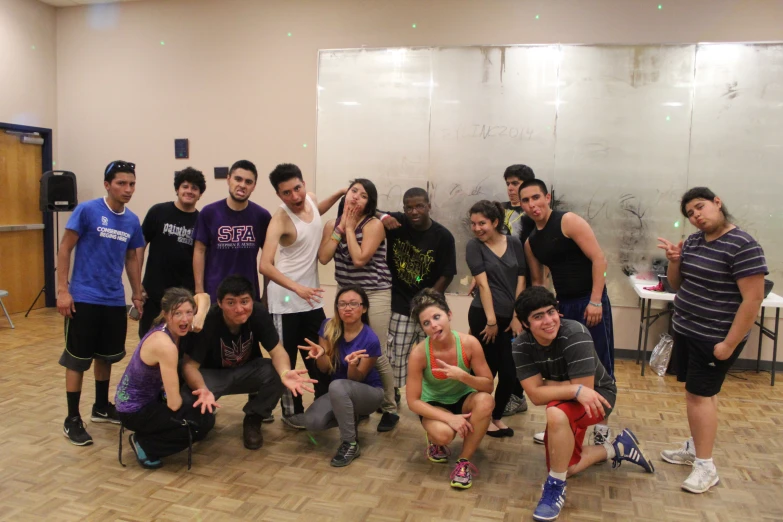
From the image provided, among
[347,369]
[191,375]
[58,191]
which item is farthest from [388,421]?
[58,191]

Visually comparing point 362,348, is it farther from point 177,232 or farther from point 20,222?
point 20,222

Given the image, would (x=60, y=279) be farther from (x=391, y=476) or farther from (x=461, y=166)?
(x=461, y=166)

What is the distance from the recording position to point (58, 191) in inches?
229

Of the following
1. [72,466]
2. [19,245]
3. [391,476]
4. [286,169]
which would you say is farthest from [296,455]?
[19,245]

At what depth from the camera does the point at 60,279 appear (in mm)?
2938

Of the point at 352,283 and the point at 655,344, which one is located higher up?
the point at 352,283

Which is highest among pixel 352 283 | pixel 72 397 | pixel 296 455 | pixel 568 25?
pixel 568 25

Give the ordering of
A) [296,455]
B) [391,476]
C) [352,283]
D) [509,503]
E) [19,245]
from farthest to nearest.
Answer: [19,245] → [352,283] → [296,455] → [391,476] → [509,503]

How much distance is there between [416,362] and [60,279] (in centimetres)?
173

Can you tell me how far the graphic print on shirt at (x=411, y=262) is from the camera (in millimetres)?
3229

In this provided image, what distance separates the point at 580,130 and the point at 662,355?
1848mm

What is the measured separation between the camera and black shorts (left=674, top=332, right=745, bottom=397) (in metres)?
2.53

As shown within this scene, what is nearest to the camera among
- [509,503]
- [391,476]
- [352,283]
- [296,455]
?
[509,503]

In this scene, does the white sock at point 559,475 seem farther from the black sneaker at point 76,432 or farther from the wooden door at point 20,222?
the wooden door at point 20,222
